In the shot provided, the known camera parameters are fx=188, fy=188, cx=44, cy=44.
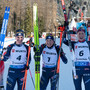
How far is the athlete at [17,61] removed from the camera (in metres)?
3.49

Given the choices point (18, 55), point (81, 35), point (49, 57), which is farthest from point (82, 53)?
point (18, 55)

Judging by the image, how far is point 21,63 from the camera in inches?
140

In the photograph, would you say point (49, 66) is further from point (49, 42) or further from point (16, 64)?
point (16, 64)

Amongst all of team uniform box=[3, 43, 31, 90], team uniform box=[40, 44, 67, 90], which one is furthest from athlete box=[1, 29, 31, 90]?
team uniform box=[40, 44, 67, 90]

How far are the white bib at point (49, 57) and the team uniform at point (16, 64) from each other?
1.23 ft

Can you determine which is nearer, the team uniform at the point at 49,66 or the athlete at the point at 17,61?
the athlete at the point at 17,61

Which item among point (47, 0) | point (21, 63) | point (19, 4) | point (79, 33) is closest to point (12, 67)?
point (21, 63)

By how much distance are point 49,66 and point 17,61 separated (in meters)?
0.63

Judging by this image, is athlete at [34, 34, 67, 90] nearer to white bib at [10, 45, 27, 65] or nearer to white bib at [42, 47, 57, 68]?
white bib at [42, 47, 57, 68]

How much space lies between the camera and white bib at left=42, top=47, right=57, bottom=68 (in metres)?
3.65

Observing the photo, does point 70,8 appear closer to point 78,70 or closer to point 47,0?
point 78,70

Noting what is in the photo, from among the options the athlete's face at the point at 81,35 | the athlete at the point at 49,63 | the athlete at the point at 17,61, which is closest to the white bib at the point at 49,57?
the athlete at the point at 49,63

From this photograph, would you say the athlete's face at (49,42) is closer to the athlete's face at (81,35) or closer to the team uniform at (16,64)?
the team uniform at (16,64)

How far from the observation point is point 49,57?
144 inches
